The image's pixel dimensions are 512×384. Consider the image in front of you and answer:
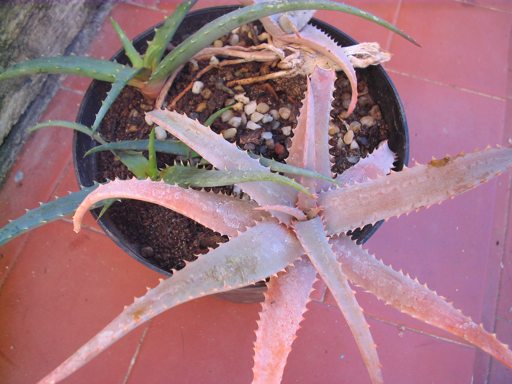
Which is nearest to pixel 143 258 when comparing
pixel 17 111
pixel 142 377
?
pixel 142 377

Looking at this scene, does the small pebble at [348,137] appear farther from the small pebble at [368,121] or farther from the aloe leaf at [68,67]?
the aloe leaf at [68,67]

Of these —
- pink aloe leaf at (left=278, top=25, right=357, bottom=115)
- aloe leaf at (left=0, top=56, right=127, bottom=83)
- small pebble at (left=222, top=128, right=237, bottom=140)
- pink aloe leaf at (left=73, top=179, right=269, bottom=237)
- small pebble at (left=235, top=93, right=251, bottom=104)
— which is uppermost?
pink aloe leaf at (left=278, top=25, right=357, bottom=115)

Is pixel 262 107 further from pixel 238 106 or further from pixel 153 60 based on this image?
pixel 153 60

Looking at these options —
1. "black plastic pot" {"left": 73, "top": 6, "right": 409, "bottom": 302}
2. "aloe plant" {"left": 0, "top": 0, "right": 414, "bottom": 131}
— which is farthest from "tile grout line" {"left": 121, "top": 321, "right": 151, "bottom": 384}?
"aloe plant" {"left": 0, "top": 0, "right": 414, "bottom": 131}

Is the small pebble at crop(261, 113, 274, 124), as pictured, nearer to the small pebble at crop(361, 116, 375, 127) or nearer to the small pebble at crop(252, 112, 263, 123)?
the small pebble at crop(252, 112, 263, 123)

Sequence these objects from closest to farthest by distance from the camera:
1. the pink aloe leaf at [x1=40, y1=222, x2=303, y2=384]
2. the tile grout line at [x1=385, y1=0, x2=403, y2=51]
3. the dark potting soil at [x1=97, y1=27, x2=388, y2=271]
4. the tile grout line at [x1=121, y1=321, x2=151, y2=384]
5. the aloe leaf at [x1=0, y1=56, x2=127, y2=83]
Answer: the pink aloe leaf at [x1=40, y1=222, x2=303, y2=384], the aloe leaf at [x1=0, y1=56, x2=127, y2=83], the dark potting soil at [x1=97, y1=27, x2=388, y2=271], the tile grout line at [x1=121, y1=321, x2=151, y2=384], the tile grout line at [x1=385, y1=0, x2=403, y2=51]

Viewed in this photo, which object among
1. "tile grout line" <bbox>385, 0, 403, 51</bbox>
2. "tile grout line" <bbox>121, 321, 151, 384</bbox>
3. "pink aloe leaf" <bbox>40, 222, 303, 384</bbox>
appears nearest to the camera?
"pink aloe leaf" <bbox>40, 222, 303, 384</bbox>
